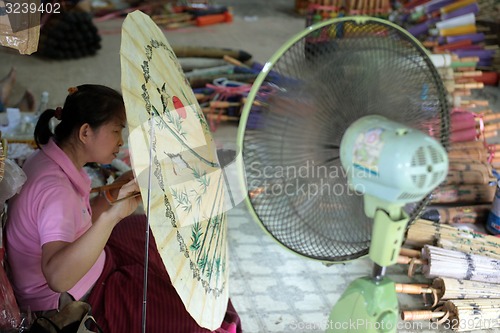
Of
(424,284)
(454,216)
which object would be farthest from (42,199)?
(454,216)

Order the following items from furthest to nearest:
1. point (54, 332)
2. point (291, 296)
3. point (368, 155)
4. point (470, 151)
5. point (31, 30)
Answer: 1. point (470, 151)
2. point (291, 296)
3. point (54, 332)
4. point (31, 30)
5. point (368, 155)

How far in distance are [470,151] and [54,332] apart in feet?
8.03

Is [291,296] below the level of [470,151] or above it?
below

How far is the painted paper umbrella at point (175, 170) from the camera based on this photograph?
1.06 m

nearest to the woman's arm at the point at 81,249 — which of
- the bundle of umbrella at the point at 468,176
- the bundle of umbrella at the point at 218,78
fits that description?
the bundle of umbrella at the point at 468,176

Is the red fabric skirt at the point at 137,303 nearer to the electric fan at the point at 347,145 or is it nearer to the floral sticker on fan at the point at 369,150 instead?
the electric fan at the point at 347,145

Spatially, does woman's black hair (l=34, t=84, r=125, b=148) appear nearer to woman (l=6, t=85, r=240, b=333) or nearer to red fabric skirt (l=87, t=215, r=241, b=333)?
woman (l=6, t=85, r=240, b=333)

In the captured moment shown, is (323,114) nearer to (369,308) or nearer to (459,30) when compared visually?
(369,308)

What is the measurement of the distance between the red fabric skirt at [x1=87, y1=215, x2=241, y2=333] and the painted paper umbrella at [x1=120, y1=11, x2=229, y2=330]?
21 centimetres

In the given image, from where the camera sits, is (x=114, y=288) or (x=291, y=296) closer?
(x=114, y=288)

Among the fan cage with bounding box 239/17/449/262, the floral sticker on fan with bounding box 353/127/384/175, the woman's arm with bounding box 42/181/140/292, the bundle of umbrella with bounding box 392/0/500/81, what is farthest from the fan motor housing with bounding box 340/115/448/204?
the bundle of umbrella with bounding box 392/0/500/81

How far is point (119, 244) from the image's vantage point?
6.49 ft

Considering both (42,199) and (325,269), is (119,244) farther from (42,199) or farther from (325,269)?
(325,269)

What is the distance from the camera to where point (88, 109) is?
1481mm
